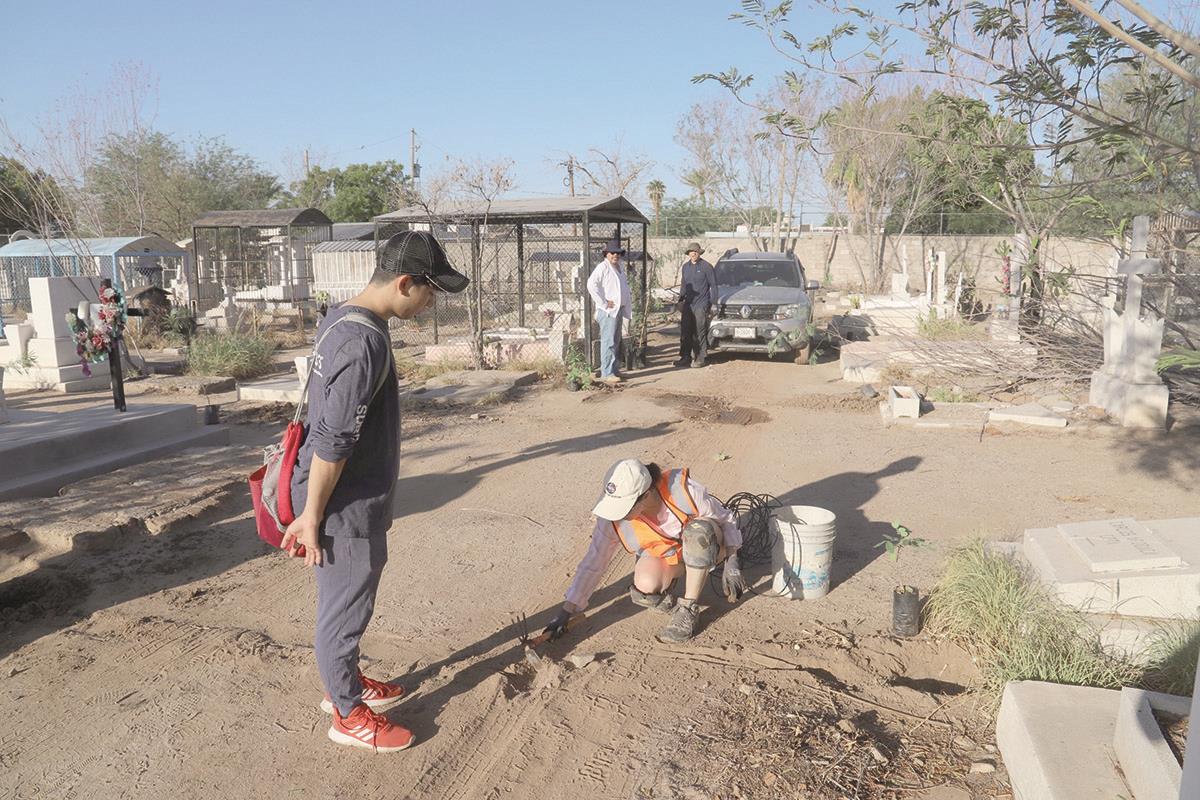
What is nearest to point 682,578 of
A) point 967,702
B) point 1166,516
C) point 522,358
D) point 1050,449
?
point 967,702

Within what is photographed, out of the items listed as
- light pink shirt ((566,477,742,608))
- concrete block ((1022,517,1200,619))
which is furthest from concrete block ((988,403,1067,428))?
light pink shirt ((566,477,742,608))

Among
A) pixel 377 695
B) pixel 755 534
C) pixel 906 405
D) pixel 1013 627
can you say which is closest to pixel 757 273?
pixel 906 405

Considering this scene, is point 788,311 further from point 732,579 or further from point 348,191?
point 348,191

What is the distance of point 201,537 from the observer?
5.86m

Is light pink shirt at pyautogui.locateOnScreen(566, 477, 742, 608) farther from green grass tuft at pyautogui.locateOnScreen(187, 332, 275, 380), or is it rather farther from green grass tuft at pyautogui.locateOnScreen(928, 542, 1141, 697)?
green grass tuft at pyautogui.locateOnScreen(187, 332, 275, 380)

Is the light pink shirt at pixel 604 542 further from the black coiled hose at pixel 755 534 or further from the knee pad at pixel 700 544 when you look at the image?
the black coiled hose at pixel 755 534

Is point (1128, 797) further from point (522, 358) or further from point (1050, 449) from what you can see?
point (522, 358)

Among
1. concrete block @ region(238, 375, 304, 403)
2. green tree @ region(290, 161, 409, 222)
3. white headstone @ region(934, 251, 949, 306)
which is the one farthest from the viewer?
green tree @ region(290, 161, 409, 222)

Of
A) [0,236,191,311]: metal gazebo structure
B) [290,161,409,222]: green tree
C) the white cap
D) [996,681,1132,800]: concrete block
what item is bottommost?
[996,681,1132,800]: concrete block

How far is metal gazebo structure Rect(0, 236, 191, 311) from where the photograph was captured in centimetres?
1719

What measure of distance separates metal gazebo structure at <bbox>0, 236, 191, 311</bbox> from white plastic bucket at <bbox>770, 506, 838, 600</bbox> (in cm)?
1552

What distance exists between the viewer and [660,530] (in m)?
4.43

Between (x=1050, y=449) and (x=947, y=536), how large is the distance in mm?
2905

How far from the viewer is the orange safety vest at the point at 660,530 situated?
439 centimetres
